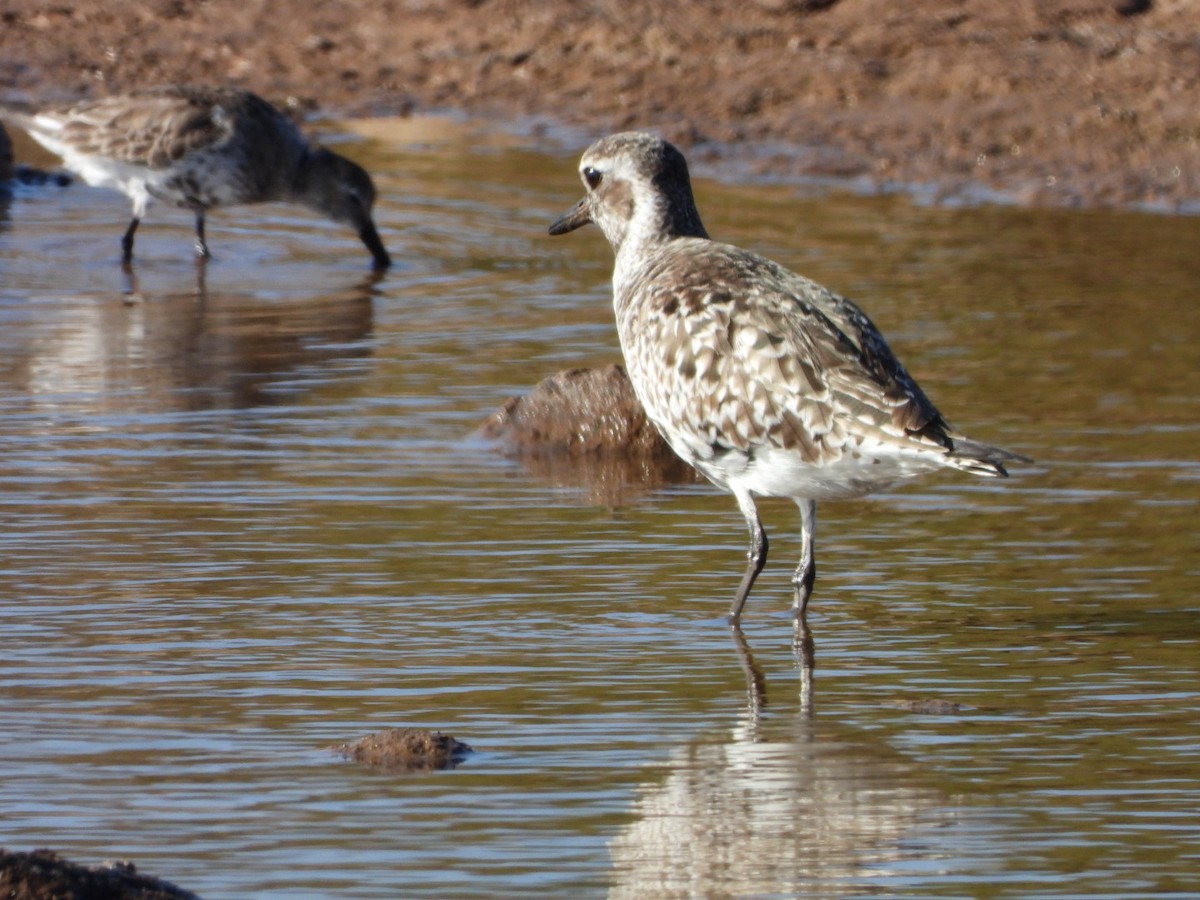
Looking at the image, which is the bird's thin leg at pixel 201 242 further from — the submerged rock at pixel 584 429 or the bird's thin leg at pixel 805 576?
the bird's thin leg at pixel 805 576

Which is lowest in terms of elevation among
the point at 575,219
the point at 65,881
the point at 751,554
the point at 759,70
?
the point at 751,554

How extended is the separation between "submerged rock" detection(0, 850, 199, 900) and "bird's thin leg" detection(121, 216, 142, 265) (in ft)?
30.9

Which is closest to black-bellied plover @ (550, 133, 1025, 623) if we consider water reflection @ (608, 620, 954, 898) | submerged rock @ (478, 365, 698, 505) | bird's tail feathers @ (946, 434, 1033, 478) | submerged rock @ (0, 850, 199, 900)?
bird's tail feathers @ (946, 434, 1033, 478)

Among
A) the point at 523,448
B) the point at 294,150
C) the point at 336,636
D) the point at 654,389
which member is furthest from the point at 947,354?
the point at 294,150

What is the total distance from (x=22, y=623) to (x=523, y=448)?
2769 mm

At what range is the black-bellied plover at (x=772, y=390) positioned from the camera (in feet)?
20.5

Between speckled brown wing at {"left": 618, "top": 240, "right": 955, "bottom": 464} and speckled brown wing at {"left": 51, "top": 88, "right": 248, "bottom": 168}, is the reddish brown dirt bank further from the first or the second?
speckled brown wing at {"left": 618, "top": 240, "right": 955, "bottom": 464}

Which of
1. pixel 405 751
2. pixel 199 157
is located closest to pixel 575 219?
pixel 405 751

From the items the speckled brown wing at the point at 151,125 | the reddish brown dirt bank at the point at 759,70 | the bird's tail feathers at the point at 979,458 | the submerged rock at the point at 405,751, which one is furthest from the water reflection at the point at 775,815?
the reddish brown dirt bank at the point at 759,70

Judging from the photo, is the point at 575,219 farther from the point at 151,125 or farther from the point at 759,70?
the point at 759,70

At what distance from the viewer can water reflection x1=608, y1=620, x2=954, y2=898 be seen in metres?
4.62

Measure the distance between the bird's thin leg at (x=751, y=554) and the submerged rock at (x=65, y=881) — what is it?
108 inches

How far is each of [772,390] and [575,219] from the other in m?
1.95

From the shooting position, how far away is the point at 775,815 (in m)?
5.03
